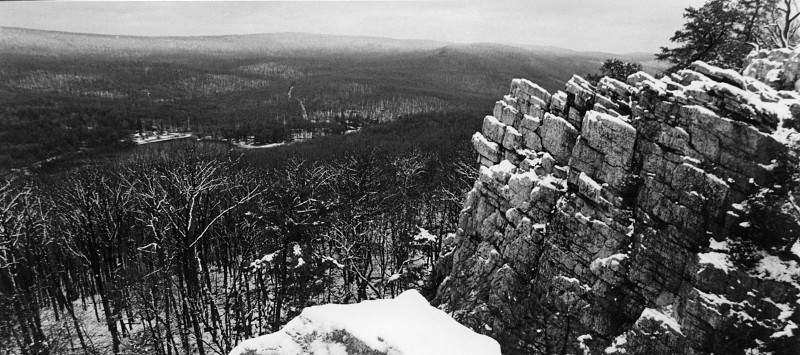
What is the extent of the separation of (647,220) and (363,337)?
18.9m

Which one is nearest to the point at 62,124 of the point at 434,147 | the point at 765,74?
the point at 434,147

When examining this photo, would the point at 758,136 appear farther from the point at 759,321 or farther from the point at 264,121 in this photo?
the point at 264,121

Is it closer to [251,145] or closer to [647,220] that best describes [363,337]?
[647,220]

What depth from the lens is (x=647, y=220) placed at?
21.5 metres

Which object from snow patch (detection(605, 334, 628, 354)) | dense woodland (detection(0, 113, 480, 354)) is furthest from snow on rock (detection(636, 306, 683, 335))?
dense woodland (detection(0, 113, 480, 354))

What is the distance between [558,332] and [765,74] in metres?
17.3

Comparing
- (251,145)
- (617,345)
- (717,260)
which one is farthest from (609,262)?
(251,145)

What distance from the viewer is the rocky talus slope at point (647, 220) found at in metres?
18.5

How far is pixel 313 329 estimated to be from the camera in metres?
8.91

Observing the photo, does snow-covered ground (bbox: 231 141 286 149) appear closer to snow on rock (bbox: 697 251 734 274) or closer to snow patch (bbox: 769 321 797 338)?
snow on rock (bbox: 697 251 734 274)

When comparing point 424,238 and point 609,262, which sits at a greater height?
point 609,262

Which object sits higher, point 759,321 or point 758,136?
point 758,136

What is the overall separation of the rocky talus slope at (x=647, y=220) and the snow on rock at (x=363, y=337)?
15.8 m

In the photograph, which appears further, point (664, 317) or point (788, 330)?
point (664, 317)
